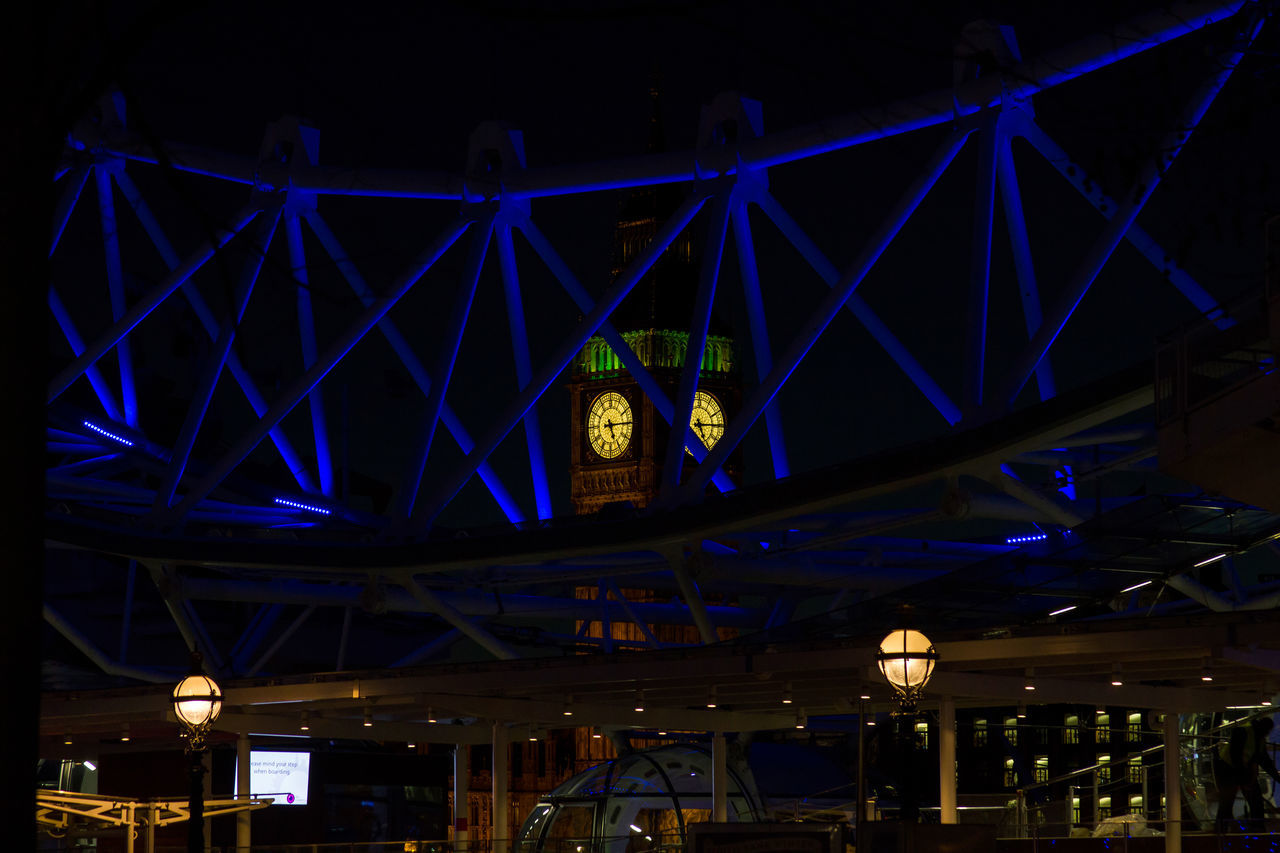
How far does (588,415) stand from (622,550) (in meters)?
121

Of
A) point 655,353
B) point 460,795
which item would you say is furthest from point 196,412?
point 655,353

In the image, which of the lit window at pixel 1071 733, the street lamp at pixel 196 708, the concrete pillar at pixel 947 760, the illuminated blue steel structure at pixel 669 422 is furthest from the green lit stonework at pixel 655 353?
the street lamp at pixel 196 708

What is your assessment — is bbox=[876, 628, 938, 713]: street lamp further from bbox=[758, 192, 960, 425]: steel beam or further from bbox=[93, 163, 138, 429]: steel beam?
bbox=[93, 163, 138, 429]: steel beam

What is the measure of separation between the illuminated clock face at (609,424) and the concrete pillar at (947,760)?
444ft

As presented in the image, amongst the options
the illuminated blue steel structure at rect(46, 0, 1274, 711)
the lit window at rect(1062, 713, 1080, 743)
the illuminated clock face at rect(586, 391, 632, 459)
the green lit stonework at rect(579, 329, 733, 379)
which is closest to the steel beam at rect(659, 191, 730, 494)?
the illuminated blue steel structure at rect(46, 0, 1274, 711)

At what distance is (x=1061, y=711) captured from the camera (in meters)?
116

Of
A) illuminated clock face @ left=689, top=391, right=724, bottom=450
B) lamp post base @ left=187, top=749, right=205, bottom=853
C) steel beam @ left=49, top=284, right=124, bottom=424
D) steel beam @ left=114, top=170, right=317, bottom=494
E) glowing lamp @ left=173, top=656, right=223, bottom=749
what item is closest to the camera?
lamp post base @ left=187, top=749, right=205, bottom=853

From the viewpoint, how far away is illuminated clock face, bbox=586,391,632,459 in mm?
167625

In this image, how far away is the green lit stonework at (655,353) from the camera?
163625mm

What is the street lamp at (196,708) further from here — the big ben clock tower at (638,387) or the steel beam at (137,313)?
the big ben clock tower at (638,387)

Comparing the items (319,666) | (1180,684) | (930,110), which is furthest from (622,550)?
(319,666)

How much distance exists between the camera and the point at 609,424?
168 metres

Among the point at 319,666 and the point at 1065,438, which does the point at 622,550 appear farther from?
the point at 319,666

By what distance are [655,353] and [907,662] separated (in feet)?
467
